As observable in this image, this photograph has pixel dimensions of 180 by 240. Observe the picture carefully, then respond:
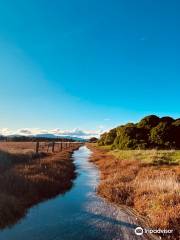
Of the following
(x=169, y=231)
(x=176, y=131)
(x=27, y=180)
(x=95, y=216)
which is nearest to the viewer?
(x=169, y=231)

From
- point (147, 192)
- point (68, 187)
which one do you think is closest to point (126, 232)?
point (147, 192)

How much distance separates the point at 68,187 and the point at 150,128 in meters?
31.5

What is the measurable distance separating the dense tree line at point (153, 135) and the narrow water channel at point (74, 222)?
28928 mm

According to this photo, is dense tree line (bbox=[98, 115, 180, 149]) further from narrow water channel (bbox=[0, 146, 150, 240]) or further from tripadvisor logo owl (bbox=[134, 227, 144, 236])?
tripadvisor logo owl (bbox=[134, 227, 144, 236])

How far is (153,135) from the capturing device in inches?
1644

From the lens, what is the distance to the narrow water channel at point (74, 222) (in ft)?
29.0

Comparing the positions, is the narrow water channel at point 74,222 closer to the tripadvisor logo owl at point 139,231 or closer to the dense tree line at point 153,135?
the tripadvisor logo owl at point 139,231

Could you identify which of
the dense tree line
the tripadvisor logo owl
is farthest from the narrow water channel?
the dense tree line

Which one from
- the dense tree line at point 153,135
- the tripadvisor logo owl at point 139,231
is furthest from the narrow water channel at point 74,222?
the dense tree line at point 153,135

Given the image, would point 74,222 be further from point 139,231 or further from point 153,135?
point 153,135

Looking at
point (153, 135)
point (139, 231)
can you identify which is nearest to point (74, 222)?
point (139, 231)

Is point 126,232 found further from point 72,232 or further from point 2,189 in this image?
point 2,189

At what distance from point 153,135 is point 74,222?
109ft

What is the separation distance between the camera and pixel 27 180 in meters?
14.5
